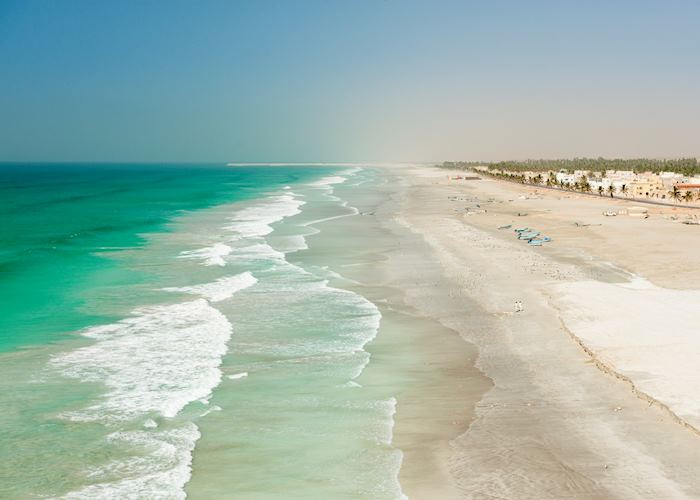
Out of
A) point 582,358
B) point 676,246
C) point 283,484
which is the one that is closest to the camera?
point 283,484

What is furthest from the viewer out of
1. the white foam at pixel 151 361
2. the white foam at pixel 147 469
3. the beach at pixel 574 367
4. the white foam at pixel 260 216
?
the white foam at pixel 260 216

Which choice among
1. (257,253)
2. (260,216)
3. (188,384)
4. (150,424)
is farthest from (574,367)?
(260,216)

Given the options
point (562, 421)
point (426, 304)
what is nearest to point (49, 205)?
point (426, 304)

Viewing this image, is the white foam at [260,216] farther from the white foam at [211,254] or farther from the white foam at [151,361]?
the white foam at [151,361]

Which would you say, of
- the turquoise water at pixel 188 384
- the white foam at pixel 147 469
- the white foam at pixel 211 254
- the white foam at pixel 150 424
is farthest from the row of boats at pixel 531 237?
the white foam at pixel 147 469

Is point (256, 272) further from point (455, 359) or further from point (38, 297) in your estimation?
point (455, 359)

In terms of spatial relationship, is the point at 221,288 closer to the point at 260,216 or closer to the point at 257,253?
the point at 257,253
